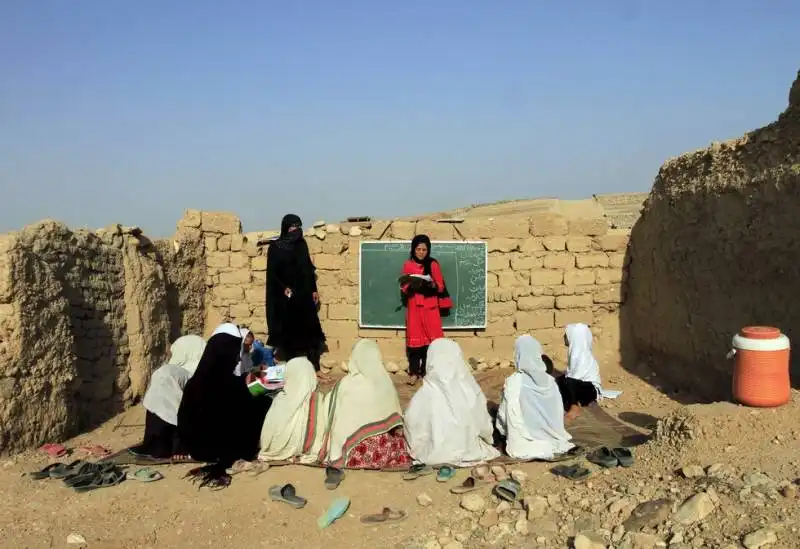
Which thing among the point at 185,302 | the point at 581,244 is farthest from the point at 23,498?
the point at 581,244

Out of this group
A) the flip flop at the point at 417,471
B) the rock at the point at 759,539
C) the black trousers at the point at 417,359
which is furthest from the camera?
the black trousers at the point at 417,359

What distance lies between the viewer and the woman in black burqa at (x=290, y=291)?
751 centimetres

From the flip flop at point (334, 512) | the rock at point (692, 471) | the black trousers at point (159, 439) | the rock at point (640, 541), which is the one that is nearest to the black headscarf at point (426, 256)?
the black trousers at point (159, 439)

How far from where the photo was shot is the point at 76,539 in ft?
12.3

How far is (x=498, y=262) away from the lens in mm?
7887

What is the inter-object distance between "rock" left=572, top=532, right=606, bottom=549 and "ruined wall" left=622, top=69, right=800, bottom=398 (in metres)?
2.77

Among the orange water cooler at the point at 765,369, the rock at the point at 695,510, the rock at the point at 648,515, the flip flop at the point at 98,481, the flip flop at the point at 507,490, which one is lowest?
the flip flop at the point at 98,481

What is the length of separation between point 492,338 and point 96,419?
14.4 ft

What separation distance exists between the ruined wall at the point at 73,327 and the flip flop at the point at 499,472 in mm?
3489

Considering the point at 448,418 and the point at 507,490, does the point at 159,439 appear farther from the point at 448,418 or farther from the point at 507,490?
the point at 507,490

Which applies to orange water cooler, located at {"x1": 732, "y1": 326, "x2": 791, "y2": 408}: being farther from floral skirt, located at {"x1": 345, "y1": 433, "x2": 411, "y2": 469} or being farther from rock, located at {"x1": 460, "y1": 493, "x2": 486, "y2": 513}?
floral skirt, located at {"x1": 345, "y1": 433, "x2": 411, "y2": 469}

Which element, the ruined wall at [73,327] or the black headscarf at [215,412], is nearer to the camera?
the black headscarf at [215,412]

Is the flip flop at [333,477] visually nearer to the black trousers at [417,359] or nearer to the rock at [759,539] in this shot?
the rock at [759,539]

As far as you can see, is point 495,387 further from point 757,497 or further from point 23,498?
point 23,498
